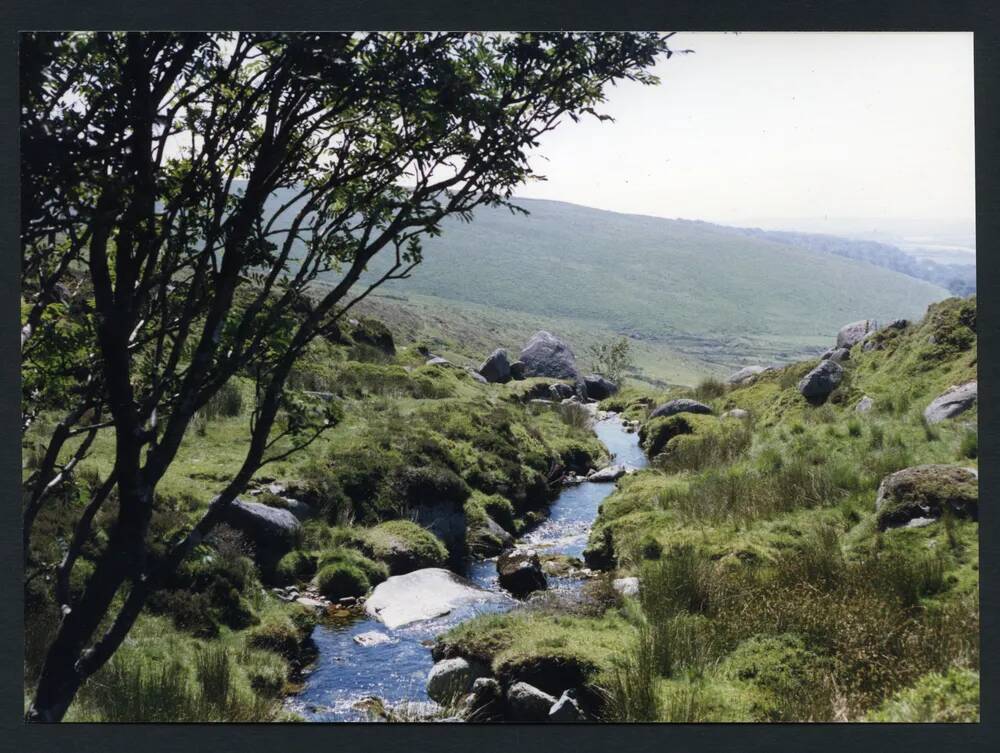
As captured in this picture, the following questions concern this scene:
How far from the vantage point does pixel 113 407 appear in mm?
4262

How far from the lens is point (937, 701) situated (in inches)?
194

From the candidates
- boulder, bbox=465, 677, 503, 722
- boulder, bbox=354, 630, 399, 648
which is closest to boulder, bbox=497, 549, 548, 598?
boulder, bbox=354, 630, 399, 648

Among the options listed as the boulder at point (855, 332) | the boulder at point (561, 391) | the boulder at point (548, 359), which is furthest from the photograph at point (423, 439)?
the boulder at point (548, 359)

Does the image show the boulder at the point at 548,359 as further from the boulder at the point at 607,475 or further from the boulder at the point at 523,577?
the boulder at the point at 523,577

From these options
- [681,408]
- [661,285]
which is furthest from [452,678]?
[661,285]

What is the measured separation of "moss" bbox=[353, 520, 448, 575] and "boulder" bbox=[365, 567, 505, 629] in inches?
16.0

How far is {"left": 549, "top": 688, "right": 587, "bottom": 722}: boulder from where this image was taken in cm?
531

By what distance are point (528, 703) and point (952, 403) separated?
5.42 m

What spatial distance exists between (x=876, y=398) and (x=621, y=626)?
5420 millimetres

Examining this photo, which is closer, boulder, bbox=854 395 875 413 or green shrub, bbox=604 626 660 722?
green shrub, bbox=604 626 660 722

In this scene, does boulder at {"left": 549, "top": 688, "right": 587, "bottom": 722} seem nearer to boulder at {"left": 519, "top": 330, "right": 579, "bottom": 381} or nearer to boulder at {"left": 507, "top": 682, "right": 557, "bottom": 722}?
boulder at {"left": 507, "top": 682, "right": 557, "bottom": 722}

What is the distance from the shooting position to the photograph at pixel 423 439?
4.38m

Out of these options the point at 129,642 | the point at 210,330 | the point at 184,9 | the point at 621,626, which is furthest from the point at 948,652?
the point at 184,9

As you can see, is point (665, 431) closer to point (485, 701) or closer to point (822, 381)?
point (822, 381)
